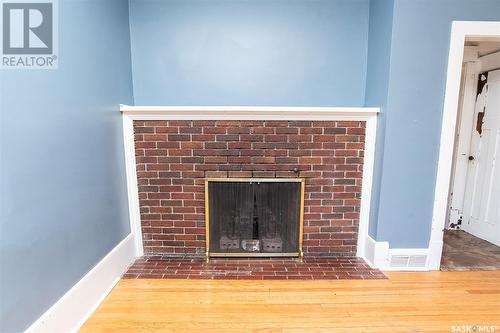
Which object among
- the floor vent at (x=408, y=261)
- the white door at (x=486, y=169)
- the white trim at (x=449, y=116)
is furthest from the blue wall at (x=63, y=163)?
the white door at (x=486, y=169)

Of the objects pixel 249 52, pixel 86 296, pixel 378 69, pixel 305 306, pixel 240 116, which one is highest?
pixel 249 52

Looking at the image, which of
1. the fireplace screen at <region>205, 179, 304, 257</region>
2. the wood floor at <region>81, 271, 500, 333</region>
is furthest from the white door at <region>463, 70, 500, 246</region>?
the fireplace screen at <region>205, 179, 304, 257</region>

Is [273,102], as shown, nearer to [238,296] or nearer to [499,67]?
[238,296]

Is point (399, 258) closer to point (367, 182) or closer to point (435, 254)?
point (435, 254)

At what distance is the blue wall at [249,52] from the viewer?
232 centimetres

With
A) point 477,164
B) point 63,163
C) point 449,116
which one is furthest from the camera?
point 477,164

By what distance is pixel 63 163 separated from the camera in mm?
1488

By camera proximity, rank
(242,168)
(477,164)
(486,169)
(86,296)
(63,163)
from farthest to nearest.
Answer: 1. (477,164)
2. (486,169)
3. (242,168)
4. (86,296)
5. (63,163)

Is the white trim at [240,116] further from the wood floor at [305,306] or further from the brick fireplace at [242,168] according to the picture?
the wood floor at [305,306]

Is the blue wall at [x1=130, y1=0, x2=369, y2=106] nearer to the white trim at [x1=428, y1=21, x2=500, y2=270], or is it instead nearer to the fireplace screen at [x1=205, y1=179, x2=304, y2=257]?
the white trim at [x1=428, y1=21, x2=500, y2=270]

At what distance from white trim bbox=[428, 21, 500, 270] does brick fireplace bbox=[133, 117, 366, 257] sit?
595 mm

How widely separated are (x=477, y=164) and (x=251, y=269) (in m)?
2.76

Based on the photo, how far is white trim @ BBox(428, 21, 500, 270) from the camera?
1986 millimetres

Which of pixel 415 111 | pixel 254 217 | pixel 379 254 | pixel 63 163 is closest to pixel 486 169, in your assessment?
pixel 415 111
